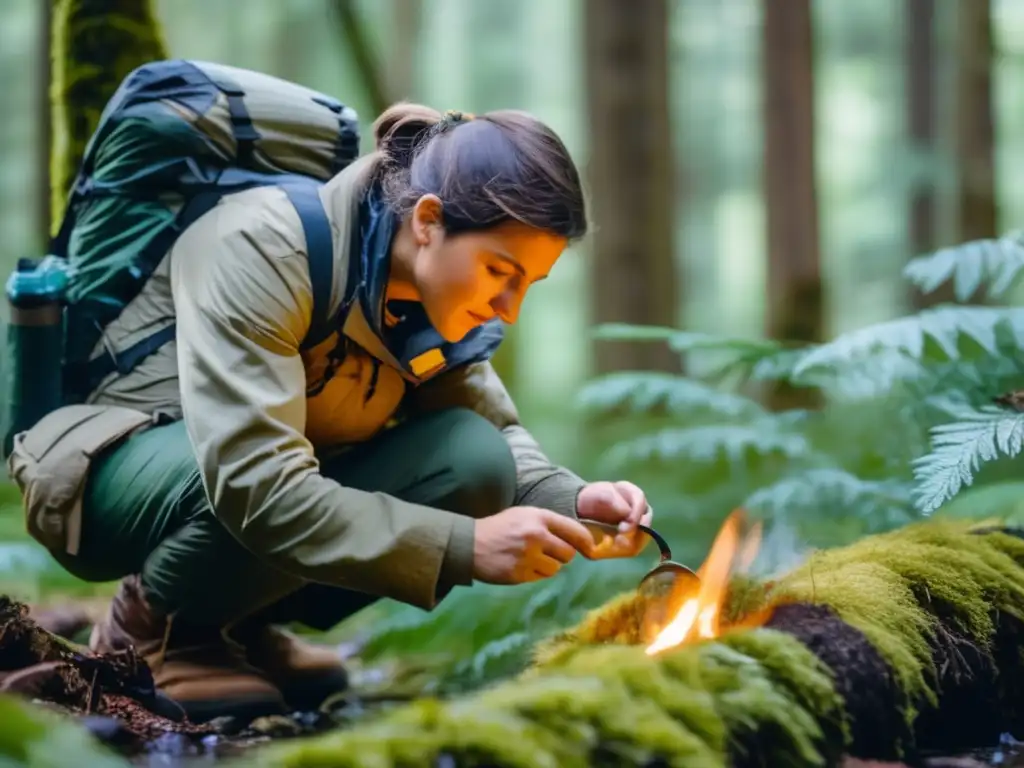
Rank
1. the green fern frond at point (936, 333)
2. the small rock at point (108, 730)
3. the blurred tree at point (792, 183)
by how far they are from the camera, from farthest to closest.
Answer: the blurred tree at point (792, 183) → the green fern frond at point (936, 333) → the small rock at point (108, 730)

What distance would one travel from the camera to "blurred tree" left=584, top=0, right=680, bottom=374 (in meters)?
6.39

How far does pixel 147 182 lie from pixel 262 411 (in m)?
0.67

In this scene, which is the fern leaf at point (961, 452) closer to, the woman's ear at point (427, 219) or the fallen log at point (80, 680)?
the woman's ear at point (427, 219)

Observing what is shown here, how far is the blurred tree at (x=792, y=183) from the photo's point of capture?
623 centimetres

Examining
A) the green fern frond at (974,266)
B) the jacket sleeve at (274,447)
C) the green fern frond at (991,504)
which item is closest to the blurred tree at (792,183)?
the green fern frond at (974,266)

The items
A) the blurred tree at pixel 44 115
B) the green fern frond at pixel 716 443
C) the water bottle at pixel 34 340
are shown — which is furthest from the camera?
the blurred tree at pixel 44 115

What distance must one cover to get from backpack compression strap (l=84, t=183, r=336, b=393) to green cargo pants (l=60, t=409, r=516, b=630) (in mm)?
176

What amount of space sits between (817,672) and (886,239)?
1806 centimetres

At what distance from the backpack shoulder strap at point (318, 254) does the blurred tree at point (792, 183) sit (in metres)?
4.27

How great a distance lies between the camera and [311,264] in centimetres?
219

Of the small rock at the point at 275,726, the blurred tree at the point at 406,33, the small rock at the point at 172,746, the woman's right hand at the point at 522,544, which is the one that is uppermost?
the blurred tree at the point at 406,33

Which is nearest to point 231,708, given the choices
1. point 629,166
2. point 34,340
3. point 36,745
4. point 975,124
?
point 34,340

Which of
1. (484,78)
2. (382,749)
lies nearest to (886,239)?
(484,78)

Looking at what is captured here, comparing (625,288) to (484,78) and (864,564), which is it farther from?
(484,78)
